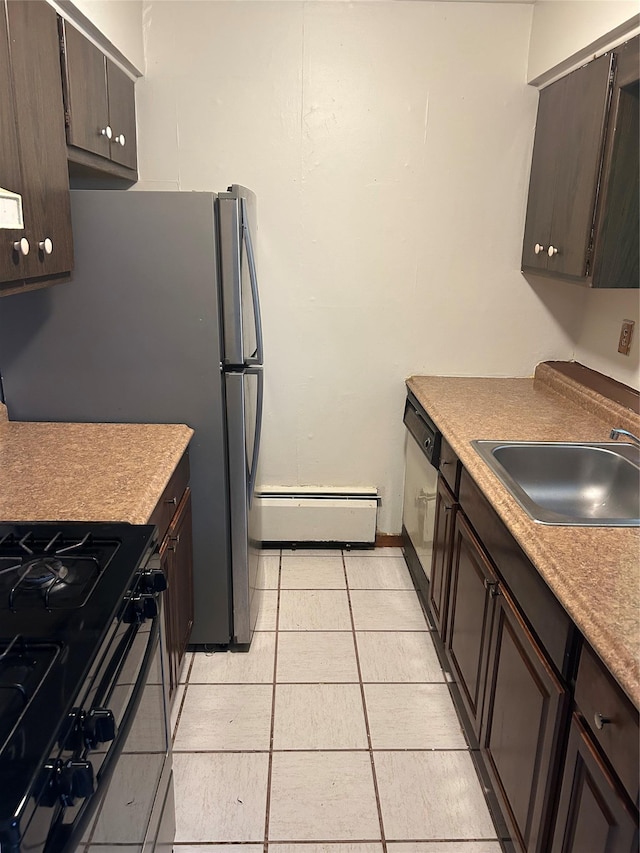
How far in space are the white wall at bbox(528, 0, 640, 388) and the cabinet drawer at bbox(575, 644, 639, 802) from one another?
1513 mm

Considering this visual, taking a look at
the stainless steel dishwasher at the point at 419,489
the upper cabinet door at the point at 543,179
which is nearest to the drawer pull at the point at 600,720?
the stainless steel dishwasher at the point at 419,489

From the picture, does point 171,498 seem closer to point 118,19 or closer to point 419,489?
point 419,489

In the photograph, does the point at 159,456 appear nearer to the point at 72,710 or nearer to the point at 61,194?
the point at 61,194

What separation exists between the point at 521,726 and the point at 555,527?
1.56 feet

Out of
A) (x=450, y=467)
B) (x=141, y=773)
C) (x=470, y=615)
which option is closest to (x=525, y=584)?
(x=470, y=615)

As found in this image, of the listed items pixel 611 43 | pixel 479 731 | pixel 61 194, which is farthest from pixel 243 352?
pixel 611 43

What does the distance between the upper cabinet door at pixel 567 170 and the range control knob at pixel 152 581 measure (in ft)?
5.61

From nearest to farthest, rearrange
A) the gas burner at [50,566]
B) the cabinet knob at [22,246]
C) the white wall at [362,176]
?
the gas burner at [50,566] → the cabinet knob at [22,246] → the white wall at [362,176]

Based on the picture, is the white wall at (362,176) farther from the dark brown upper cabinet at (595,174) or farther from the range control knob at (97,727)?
the range control knob at (97,727)

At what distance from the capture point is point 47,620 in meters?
1.14

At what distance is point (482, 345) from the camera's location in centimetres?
307

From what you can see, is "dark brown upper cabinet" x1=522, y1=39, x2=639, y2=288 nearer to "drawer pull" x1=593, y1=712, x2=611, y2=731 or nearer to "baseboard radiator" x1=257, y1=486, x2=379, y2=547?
"baseboard radiator" x1=257, y1=486, x2=379, y2=547

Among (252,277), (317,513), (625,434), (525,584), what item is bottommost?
(317,513)

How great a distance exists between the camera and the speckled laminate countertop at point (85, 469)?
5.24ft
